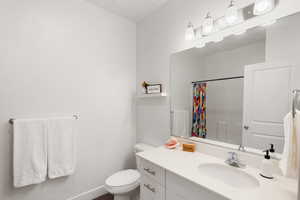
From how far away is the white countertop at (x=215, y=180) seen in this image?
729 mm

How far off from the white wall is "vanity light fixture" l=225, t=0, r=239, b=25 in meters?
1.35

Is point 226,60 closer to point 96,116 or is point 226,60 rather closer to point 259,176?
point 259,176

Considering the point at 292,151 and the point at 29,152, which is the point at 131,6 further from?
the point at 292,151

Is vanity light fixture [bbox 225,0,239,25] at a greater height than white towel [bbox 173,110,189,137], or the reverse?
vanity light fixture [bbox 225,0,239,25]

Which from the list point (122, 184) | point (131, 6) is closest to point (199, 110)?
point (122, 184)

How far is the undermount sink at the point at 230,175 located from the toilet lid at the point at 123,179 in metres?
0.82

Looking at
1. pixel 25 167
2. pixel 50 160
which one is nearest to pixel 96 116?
pixel 50 160

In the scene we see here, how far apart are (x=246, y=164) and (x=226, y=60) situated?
853 millimetres

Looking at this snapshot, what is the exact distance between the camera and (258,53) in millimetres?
1055

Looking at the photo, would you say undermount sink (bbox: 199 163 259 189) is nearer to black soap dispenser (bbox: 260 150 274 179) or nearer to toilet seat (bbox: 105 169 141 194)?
black soap dispenser (bbox: 260 150 274 179)

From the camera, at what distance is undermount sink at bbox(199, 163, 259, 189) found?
96cm

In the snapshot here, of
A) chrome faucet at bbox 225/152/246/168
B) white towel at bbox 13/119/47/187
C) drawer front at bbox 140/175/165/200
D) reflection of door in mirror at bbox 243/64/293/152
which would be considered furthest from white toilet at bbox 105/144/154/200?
reflection of door in mirror at bbox 243/64/293/152

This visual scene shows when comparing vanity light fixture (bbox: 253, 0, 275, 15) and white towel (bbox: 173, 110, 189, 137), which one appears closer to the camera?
vanity light fixture (bbox: 253, 0, 275, 15)

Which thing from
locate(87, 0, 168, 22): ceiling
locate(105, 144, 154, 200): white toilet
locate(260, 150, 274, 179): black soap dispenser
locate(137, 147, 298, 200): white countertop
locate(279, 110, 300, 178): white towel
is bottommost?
locate(105, 144, 154, 200): white toilet
